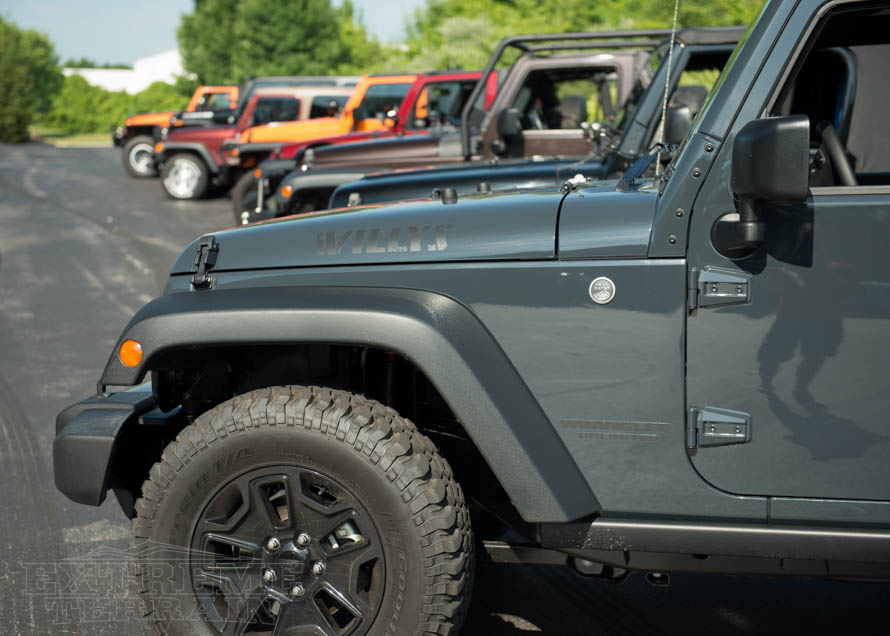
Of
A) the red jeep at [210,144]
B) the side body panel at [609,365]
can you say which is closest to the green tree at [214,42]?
the red jeep at [210,144]

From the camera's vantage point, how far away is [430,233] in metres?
2.67

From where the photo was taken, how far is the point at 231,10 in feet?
168

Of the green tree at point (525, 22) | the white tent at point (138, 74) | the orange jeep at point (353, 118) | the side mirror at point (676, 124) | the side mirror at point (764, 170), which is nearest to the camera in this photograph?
the side mirror at point (764, 170)

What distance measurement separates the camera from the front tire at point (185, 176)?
16.1 m

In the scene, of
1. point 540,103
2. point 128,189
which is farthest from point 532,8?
point 540,103

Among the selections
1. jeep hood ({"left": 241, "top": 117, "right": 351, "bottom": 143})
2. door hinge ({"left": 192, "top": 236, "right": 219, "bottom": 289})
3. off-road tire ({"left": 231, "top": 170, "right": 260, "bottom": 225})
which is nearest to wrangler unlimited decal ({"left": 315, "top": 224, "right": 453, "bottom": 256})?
door hinge ({"left": 192, "top": 236, "right": 219, "bottom": 289})

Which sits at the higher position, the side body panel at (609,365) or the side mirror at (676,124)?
the side mirror at (676,124)

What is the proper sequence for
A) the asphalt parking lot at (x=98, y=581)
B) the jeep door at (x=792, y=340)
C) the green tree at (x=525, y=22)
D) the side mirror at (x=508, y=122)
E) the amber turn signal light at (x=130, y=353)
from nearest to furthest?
the jeep door at (x=792, y=340)
the amber turn signal light at (x=130, y=353)
the asphalt parking lot at (x=98, y=581)
the side mirror at (x=508, y=122)
the green tree at (x=525, y=22)

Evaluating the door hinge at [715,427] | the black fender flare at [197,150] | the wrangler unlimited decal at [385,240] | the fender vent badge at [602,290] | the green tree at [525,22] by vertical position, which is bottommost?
the black fender flare at [197,150]

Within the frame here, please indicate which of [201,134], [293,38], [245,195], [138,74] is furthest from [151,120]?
[138,74]

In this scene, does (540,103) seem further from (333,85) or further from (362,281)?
(333,85)

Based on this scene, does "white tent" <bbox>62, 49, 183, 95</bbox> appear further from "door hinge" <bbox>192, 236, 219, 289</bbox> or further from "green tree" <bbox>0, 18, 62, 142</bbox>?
"door hinge" <bbox>192, 236, 219, 289</bbox>

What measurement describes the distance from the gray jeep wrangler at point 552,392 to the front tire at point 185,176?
13758mm

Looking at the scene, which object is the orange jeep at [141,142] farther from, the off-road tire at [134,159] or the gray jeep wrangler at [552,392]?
the gray jeep wrangler at [552,392]
